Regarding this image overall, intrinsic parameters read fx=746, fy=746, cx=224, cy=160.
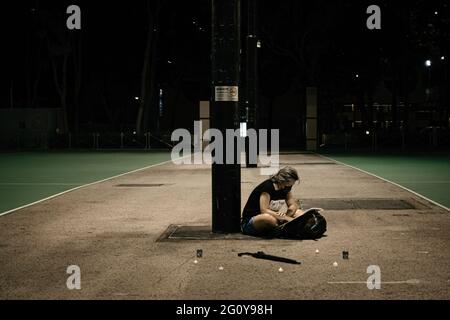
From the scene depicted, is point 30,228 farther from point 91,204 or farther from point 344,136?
point 344,136

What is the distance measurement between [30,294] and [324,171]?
19483mm

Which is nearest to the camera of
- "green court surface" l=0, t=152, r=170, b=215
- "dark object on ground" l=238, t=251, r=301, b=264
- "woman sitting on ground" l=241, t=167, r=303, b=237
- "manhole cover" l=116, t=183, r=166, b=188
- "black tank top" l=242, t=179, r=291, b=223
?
"dark object on ground" l=238, t=251, r=301, b=264

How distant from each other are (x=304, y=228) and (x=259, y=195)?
2.70ft

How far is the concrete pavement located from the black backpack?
0.85ft

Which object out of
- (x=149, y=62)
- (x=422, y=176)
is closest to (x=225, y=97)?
(x=422, y=176)

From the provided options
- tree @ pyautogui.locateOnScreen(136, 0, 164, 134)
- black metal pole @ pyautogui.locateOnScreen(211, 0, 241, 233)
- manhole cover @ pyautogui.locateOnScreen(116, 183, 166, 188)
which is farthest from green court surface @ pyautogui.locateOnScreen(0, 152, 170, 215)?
tree @ pyautogui.locateOnScreen(136, 0, 164, 134)

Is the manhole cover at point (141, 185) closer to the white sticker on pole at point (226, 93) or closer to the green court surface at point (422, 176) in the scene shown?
the green court surface at point (422, 176)

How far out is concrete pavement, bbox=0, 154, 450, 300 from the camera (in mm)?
7742

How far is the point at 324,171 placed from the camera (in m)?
26.3

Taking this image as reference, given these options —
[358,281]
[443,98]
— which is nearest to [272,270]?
[358,281]

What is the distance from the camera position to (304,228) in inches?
432

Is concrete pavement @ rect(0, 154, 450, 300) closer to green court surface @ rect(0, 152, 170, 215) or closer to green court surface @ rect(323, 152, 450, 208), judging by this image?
green court surface @ rect(0, 152, 170, 215)

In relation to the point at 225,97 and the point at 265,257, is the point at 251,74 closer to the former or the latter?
the point at 225,97

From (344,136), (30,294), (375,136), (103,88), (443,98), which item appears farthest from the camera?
(103,88)
